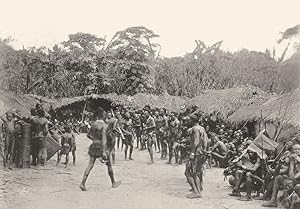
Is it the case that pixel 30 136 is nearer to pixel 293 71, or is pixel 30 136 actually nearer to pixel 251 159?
pixel 251 159

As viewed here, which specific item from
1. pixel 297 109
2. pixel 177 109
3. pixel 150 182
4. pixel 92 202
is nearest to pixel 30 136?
pixel 150 182

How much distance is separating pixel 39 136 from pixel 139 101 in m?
17.1

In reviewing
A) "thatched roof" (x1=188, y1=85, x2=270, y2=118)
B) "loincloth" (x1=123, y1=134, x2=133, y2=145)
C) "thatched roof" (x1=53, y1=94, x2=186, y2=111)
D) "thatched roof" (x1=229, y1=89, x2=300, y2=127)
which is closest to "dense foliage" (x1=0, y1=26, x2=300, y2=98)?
"thatched roof" (x1=53, y1=94, x2=186, y2=111)

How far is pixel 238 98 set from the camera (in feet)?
61.6

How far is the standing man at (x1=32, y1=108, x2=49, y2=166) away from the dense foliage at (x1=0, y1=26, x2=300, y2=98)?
17.9m

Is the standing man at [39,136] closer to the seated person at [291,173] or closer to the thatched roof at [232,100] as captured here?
the seated person at [291,173]

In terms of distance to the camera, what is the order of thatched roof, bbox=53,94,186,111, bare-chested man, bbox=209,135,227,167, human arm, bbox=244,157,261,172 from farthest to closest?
thatched roof, bbox=53,94,186,111 → bare-chested man, bbox=209,135,227,167 → human arm, bbox=244,157,261,172

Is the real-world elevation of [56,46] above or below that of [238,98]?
above

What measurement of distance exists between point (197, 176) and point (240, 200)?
994 millimetres

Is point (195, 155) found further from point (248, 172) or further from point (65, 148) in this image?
point (65, 148)

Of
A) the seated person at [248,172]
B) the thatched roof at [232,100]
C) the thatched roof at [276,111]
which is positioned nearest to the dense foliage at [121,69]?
the thatched roof at [232,100]

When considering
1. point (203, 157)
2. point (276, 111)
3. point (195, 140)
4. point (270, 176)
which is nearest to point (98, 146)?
point (195, 140)

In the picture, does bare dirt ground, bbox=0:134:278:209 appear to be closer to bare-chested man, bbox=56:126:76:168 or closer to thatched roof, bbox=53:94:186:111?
bare-chested man, bbox=56:126:76:168

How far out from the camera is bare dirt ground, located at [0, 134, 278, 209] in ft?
27.3
